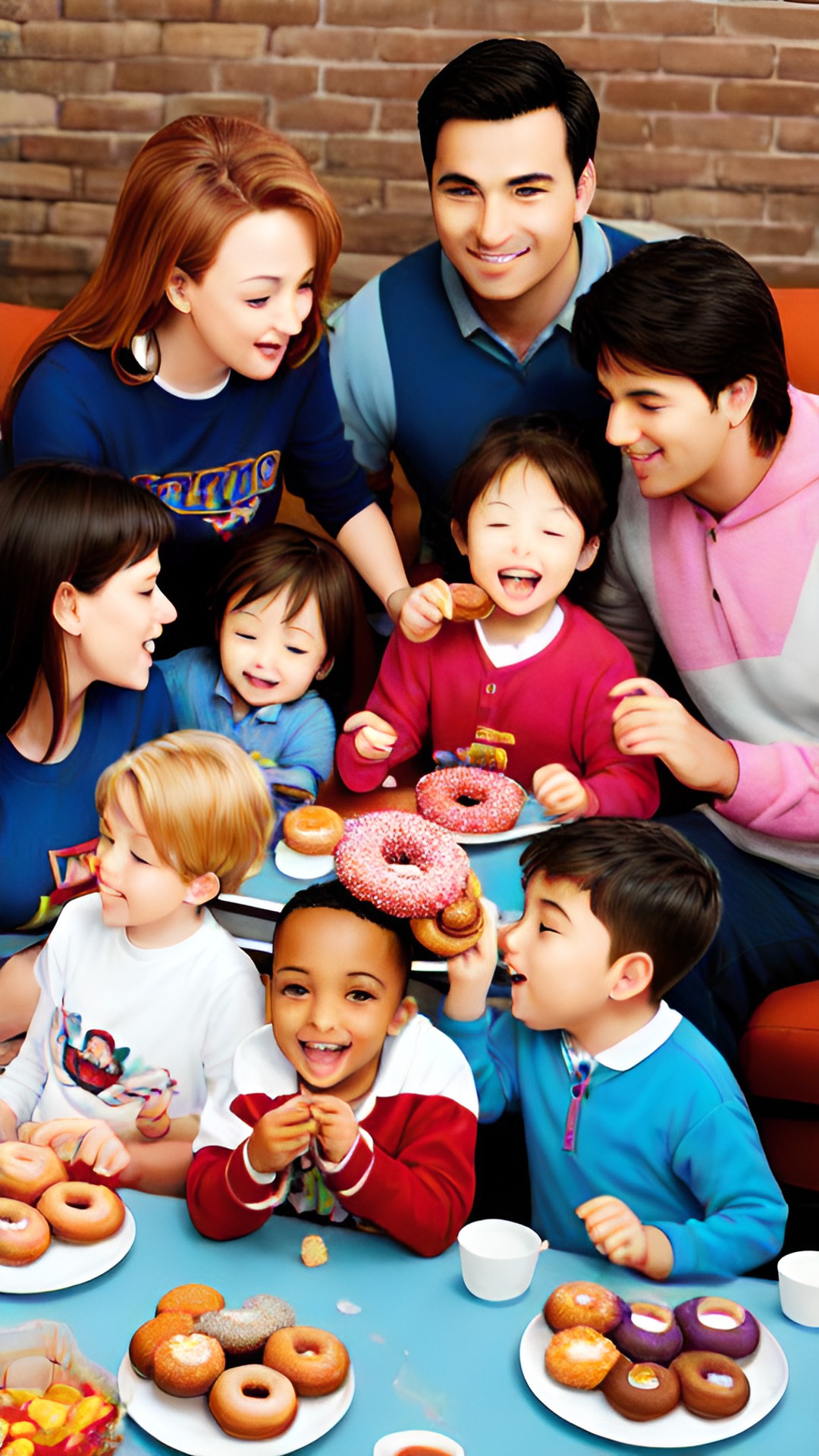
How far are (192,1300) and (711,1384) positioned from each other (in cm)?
41

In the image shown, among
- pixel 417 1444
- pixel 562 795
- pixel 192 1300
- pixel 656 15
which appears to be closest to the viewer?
pixel 417 1444

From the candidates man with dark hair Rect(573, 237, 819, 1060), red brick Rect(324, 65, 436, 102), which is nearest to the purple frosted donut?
man with dark hair Rect(573, 237, 819, 1060)

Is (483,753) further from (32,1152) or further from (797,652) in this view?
(32,1152)

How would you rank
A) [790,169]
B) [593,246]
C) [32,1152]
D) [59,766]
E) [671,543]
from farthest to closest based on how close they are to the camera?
[790,169]
[593,246]
[671,543]
[59,766]
[32,1152]

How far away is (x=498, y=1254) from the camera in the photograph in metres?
1.16

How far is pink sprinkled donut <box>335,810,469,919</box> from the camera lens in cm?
123

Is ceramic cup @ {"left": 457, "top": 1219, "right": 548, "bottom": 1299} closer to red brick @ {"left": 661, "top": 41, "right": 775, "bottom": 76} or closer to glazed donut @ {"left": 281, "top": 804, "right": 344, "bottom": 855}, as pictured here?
glazed donut @ {"left": 281, "top": 804, "right": 344, "bottom": 855}

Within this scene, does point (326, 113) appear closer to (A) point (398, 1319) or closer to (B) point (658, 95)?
(B) point (658, 95)

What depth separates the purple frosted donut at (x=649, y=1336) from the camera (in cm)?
108

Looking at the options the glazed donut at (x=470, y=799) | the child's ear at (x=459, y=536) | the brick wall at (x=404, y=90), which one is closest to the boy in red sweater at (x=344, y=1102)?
the glazed donut at (x=470, y=799)

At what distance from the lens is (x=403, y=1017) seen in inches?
49.0

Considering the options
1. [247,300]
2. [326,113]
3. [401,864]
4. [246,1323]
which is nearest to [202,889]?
[401,864]

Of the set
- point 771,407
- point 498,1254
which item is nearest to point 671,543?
point 771,407

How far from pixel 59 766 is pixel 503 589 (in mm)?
501
